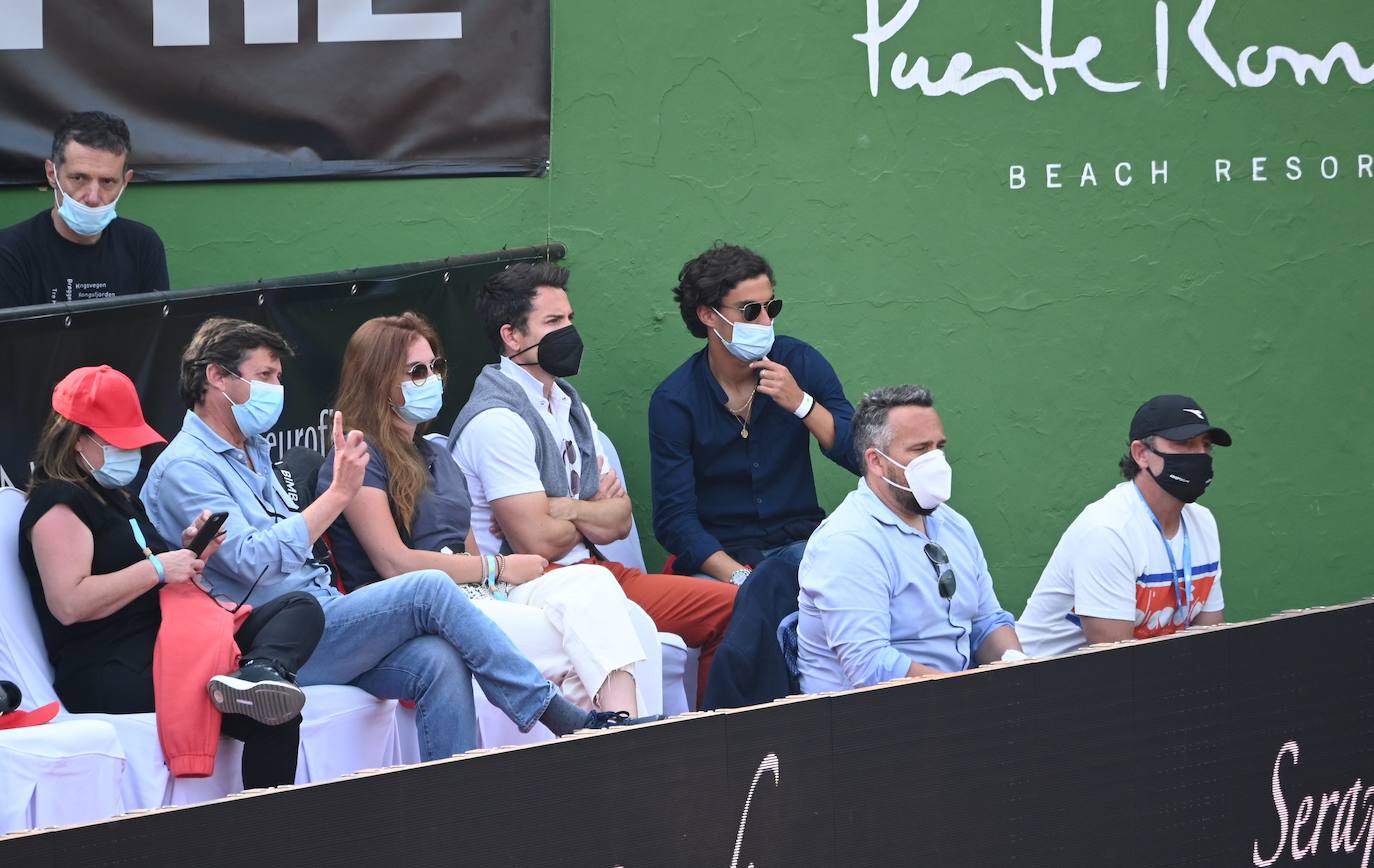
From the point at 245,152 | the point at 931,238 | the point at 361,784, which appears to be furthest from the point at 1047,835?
the point at 245,152

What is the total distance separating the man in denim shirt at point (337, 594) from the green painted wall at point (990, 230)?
1.91m

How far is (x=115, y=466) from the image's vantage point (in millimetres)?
4109

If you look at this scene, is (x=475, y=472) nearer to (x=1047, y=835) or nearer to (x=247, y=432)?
(x=247, y=432)

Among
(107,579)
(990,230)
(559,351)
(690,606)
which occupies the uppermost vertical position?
(990,230)

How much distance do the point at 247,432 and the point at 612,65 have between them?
101 inches

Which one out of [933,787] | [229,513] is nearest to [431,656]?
[229,513]

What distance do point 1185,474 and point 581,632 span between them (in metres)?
1.77

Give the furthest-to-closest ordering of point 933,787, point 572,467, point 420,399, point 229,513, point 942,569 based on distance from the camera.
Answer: point 572,467 → point 420,399 → point 942,569 → point 229,513 → point 933,787

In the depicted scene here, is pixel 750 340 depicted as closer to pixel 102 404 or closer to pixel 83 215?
pixel 83 215

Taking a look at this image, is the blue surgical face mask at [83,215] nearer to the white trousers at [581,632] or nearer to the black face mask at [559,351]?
the black face mask at [559,351]

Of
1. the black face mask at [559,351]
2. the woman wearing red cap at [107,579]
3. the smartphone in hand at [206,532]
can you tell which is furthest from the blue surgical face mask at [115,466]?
the black face mask at [559,351]

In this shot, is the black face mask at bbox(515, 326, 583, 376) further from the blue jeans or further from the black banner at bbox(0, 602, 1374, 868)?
the black banner at bbox(0, 602, 1374, 868)

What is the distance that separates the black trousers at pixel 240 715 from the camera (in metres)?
4.02

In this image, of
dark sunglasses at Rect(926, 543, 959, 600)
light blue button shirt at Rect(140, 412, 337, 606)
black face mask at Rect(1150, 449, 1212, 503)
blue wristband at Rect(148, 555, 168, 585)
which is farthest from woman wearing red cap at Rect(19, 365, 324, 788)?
black face mask at Rect(1150, 449, 1212, 503)
